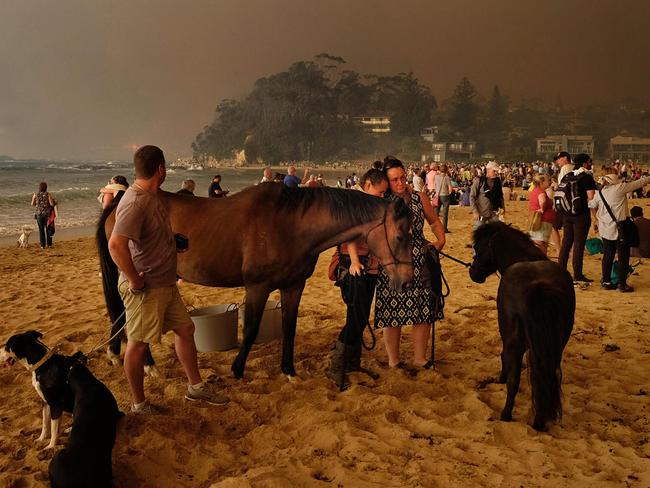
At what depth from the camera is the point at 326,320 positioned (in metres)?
6.00

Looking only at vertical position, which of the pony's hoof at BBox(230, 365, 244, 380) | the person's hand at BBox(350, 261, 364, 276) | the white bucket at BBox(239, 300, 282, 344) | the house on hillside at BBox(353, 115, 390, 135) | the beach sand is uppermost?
the house on hillside at BBox(353, 115, 390, 135)

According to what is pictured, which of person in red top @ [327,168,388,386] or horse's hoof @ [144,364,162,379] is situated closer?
person in red top @ [327,168,388,386]

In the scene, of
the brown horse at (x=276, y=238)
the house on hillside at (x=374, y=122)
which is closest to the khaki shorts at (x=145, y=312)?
the brown horse at (x=276, y=238)

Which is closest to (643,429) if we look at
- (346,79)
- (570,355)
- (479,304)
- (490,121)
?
(570,355)

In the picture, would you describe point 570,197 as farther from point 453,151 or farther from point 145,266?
point 453,151

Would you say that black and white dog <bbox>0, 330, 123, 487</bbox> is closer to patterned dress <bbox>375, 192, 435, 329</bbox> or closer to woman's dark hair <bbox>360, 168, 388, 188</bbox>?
patterned dress <bbox>375, 192, 435, 329</bbox>

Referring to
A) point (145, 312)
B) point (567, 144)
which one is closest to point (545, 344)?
point (145, 312)

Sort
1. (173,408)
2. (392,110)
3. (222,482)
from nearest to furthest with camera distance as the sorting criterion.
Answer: (222,482), (173,408), (392,110)

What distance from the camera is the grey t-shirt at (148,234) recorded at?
2.92m

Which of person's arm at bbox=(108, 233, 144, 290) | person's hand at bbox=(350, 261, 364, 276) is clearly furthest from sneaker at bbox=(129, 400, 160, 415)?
person's hand at bbox=(350, 261, 364, 276)

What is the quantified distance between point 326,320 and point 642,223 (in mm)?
6052

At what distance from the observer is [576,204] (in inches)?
278

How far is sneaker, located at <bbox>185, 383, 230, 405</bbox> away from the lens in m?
3.62

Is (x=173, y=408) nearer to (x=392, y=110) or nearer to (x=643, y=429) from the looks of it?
(x=643, y=429)
